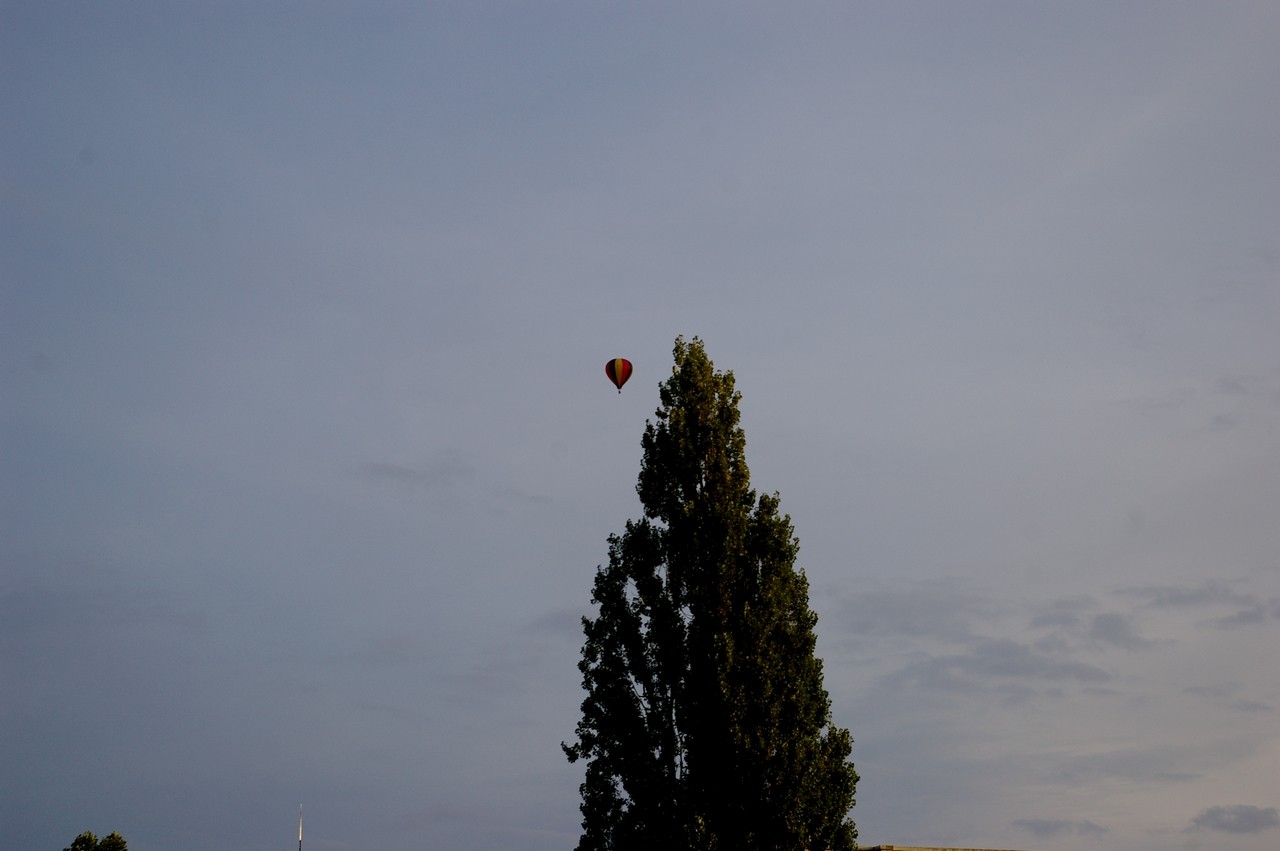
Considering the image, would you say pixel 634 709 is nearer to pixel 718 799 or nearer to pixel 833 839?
pixel 718 799

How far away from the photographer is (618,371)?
55.7 metres

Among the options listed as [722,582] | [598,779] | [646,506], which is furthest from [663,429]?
[598,779]

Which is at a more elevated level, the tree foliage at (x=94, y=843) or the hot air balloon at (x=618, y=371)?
the hot air balloon at (x=618, y=371)

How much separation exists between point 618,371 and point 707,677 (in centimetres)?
2231

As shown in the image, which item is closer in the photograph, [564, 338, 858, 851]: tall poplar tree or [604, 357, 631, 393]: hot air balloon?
[564, 338, 858, 851]: tall poplar tree

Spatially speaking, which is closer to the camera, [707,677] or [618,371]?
[707,677]

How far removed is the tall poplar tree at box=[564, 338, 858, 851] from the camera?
3459cm

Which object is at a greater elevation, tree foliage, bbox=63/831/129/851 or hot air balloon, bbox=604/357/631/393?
hot air balloon, bbox=604/357/631/393

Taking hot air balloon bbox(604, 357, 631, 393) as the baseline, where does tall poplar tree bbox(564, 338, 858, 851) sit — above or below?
below

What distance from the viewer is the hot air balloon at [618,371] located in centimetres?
5544

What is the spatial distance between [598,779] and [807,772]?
5.98 metres

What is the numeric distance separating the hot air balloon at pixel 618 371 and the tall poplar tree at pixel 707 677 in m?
16.0

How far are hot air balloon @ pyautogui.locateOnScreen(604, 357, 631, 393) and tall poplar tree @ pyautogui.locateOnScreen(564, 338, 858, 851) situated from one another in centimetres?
1603

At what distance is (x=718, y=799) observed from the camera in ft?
114
